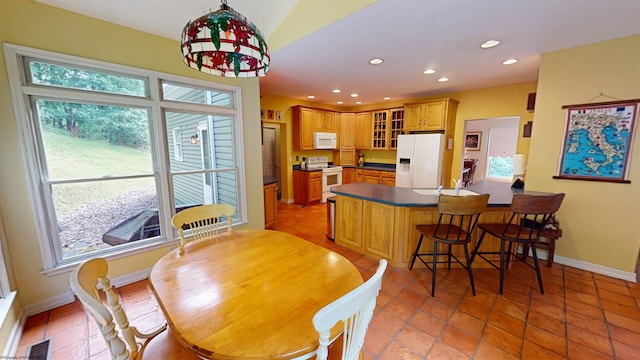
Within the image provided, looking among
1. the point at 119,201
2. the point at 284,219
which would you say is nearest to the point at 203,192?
the point at 119,201

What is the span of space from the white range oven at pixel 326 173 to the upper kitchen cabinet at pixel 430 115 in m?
1.92

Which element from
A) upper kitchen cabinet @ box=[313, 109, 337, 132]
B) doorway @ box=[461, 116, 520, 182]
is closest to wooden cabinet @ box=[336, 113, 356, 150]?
upper kitchen cabinet @ box=[313, 109, 337, 132]

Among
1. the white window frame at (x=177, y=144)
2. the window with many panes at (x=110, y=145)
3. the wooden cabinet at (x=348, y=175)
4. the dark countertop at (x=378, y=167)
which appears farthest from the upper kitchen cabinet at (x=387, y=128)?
the white window frame at (x=177, y=144)

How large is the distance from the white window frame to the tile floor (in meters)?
1.37

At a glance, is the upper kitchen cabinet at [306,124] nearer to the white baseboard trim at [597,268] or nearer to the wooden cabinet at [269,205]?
the wooden cabinet at [269,205]

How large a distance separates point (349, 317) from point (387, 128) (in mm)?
5313

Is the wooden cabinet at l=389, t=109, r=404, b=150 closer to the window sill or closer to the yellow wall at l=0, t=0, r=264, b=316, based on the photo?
the yellow wall at l=0, t=0, r=264, b=316

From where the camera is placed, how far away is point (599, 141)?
2518 millimetres

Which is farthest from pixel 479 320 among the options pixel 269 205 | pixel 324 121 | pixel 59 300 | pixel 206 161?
pixel 324 121

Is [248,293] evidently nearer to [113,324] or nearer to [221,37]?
[113,324]

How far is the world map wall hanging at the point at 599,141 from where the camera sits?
2.40 meters

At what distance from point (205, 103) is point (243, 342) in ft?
8.86

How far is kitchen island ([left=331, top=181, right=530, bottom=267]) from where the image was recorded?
2.56 meters

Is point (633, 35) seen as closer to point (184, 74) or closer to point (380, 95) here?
point (380, 95)
